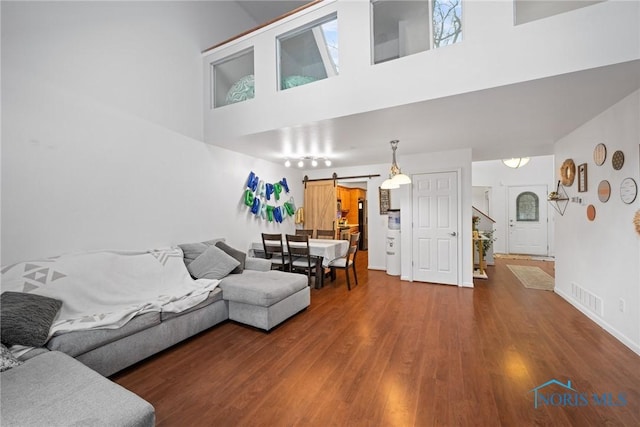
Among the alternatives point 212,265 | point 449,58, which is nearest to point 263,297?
point 212,265

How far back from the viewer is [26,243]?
2.33m

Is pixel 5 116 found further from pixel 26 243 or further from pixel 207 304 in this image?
pixel 207 304

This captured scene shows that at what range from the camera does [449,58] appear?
2367 mm

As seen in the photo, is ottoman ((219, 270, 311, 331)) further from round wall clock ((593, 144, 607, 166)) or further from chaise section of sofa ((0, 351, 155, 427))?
round wall clock ((593, 144, 607, 166))

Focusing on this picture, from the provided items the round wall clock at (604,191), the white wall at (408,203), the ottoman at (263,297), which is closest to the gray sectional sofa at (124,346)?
the ottoman at (263,297)

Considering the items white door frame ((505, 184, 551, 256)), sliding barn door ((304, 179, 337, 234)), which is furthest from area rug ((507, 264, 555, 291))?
sliding barn door ((304, 179, 337, 234))

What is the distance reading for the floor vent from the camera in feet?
9.48


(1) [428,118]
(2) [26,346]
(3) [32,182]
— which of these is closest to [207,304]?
(2) [26,346]

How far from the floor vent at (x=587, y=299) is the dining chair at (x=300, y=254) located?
3516 mm

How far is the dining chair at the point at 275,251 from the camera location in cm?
430

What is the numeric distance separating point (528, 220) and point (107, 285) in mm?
9448

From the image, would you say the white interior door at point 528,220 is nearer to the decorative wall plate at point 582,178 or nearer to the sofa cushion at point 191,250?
the decorative wall plate at point 582,178

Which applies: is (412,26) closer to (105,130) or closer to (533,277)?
(105,130)

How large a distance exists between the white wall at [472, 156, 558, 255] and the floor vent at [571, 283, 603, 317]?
455cm
